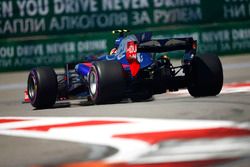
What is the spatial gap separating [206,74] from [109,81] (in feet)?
Answer: 4.33

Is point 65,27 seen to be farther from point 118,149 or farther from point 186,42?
point 118,149

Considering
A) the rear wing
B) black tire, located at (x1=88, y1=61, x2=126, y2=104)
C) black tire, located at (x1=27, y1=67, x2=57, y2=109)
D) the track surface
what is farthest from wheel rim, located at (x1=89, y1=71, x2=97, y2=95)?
the rear wing

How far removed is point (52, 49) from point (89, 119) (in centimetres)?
1089

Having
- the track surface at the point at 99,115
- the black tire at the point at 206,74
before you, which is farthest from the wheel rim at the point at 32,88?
the black tire at the point at 206,74

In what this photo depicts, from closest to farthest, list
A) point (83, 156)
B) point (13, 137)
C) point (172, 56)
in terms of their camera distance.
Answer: point (83, 156) < point (13, 137) < point (172, 56)

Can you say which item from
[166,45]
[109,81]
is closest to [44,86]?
[109,81]

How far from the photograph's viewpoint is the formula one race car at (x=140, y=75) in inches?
274

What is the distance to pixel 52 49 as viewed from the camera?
16.5 meters

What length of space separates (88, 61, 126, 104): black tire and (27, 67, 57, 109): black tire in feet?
2.76

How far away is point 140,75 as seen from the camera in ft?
Answer: 24.5

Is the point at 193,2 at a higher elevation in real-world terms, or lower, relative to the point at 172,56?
higher

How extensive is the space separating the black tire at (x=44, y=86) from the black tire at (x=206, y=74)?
1.83m

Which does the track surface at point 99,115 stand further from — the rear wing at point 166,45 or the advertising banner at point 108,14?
the advertising banner at point 108,14

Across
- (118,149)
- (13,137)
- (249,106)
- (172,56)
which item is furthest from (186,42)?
(172,56)
